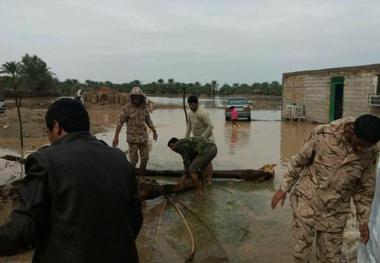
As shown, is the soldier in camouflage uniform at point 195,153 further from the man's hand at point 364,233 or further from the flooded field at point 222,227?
the man's hand at point 364,233

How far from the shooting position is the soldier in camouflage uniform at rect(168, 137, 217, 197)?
804 cm

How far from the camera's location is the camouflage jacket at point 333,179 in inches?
147

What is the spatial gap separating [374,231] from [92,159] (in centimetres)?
183

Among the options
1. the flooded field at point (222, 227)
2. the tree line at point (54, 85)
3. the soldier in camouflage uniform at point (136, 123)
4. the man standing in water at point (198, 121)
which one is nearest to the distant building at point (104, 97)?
the tree line at point (54, 85)

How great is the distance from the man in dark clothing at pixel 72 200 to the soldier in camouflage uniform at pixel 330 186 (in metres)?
1.96

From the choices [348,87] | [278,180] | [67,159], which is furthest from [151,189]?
[348,87]

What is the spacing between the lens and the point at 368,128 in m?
3.41

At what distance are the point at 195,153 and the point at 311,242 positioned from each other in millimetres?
4469

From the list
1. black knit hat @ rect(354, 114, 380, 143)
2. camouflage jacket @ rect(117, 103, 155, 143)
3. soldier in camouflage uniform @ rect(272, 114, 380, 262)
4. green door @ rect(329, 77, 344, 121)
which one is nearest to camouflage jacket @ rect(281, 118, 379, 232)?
soldier in camouflage uniform @ rect(272, 114, 380, 262)

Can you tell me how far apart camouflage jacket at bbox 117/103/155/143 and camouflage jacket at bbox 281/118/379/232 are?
520 cm

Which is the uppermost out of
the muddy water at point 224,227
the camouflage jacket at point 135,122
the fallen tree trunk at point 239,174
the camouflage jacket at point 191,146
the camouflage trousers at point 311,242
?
the camouflage jacket at point 135,122

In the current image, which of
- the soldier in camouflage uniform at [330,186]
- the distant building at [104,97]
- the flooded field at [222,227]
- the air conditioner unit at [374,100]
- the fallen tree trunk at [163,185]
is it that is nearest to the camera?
the soldier in camouflage uniform at [330,186]

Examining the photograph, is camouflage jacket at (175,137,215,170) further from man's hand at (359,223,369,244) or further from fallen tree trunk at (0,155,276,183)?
man's hand at (359,223,369,244)

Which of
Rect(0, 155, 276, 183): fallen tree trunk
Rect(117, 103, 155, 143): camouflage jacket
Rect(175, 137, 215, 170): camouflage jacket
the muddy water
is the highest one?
Rect(117, 103, 155, 143): camouflage jacket
